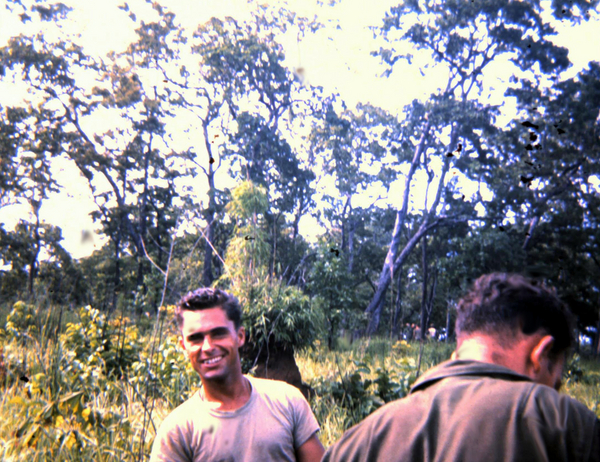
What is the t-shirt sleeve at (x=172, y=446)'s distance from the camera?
7.68 ft

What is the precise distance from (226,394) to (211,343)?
11.0 inches

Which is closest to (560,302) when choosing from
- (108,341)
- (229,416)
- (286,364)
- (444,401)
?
(444,401)

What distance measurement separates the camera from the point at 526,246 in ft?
68.4

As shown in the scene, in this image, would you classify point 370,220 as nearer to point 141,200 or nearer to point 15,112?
point 141,200

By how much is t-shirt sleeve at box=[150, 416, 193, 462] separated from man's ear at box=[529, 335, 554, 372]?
169 centimetres

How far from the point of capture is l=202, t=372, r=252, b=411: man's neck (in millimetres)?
2518

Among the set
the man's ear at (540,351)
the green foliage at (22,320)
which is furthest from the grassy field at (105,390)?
the man's ear at (540,351)

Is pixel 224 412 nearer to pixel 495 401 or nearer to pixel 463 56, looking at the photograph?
pixel 495 401

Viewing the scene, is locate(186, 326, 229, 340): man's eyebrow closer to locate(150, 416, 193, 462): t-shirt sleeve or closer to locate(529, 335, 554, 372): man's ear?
locate(150, 416, 193, 462): t-shirt sleeve

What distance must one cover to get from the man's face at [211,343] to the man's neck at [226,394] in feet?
0.09

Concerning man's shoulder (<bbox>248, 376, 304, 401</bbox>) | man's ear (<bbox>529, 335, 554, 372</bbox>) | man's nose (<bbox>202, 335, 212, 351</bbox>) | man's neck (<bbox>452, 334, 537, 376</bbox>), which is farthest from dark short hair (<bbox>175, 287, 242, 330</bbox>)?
man's ear (<bbox>529, 335, 554, 372</bbox>)

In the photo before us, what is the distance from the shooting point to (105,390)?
18.7 feet

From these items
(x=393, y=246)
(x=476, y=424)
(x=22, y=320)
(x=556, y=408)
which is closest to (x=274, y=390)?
(x=476, y=424)

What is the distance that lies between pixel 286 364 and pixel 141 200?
19980 millimetres
